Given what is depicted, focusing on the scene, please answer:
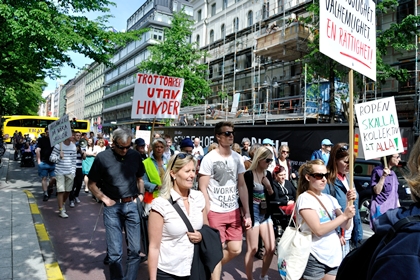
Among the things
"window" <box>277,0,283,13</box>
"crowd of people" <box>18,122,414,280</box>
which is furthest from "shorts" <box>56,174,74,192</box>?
"window" <box>277,0,283,13</box>

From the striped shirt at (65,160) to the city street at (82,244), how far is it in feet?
3.19

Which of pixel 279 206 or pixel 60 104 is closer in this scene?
pixel 279 206

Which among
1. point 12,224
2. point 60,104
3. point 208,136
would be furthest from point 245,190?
point 60,104

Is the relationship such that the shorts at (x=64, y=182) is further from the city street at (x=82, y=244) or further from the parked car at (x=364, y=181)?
the parked car at (x=364, y=181)

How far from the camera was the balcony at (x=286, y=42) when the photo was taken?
68.8ft

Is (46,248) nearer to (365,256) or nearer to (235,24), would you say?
(365,256)

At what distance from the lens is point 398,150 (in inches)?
186

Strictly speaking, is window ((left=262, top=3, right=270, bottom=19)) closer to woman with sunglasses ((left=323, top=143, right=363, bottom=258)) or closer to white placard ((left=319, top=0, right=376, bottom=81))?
white placard ((left=319, top=0, right=376, bottom=81))

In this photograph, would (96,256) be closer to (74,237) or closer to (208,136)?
(74,237)

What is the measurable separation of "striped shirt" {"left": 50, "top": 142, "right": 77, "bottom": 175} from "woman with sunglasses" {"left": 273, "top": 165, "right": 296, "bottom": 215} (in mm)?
4791

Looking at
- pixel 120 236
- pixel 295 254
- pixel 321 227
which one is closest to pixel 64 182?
pixel 120 236

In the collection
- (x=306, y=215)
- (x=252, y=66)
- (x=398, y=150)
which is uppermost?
(x=252, y=66)

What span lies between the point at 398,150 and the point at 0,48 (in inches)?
477

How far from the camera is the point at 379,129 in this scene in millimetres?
4840
